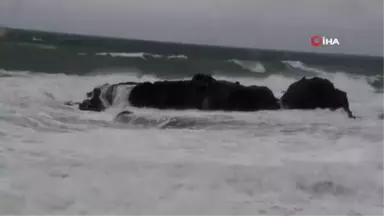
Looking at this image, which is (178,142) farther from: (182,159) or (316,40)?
(316,40)

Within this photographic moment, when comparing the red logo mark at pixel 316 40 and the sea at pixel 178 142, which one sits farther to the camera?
the red logo mark at pixel 316 40

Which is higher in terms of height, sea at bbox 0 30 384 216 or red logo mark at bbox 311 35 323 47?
red logo mark at bbox 311 35 323 47

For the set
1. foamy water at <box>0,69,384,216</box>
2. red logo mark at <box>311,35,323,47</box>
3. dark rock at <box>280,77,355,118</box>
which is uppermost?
red logo mark at <box>311,35,323,47</box>

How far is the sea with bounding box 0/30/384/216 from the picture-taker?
113cm

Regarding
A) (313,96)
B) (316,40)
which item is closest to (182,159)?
(313,96)

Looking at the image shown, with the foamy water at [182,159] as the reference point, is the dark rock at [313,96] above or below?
above

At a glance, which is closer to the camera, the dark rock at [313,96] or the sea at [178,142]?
the sea at [178,142]

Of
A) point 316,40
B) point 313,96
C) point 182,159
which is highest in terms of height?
point 316,40

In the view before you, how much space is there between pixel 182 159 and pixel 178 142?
0.05m

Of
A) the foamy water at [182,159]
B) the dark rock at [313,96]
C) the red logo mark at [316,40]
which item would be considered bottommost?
the foamy water at [182,159]

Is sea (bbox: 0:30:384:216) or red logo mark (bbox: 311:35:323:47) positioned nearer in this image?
sea (bbox: 0:30:384:216)

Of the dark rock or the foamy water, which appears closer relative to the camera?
the foamy water

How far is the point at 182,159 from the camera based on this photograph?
3.88ft

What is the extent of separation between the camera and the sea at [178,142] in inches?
44.6
